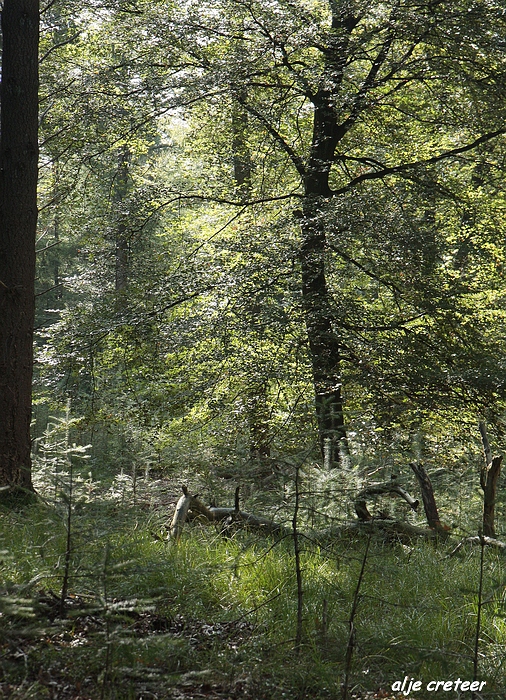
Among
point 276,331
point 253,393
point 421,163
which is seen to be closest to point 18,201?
point 276,331

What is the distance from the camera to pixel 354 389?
8.92m

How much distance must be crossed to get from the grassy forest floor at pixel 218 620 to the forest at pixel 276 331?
27 mm

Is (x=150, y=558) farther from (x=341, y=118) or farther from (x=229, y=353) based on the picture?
(x=341, y=118)

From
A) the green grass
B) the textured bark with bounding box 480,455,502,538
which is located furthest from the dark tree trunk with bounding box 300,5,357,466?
the green grass

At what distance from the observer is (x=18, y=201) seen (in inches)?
264

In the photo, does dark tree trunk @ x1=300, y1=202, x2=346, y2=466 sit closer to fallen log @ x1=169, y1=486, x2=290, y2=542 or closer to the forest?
the forest

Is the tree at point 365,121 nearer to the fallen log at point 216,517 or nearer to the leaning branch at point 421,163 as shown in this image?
the leaning branch at point 421,163

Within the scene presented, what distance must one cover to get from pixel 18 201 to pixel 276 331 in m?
3.38

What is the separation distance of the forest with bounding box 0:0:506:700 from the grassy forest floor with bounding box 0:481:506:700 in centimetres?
3

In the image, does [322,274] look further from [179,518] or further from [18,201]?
[179,518]

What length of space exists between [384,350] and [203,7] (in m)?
5.51

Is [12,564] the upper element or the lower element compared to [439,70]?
lower

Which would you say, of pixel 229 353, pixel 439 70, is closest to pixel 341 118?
pixel 439 70

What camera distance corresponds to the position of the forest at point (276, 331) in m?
4.18
